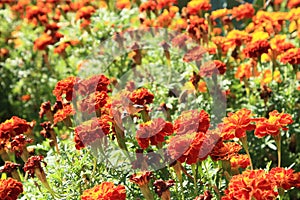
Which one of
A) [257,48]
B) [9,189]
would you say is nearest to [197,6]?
[257,48]

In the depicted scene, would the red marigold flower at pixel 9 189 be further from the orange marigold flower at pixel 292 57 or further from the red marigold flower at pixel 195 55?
the orange marigold flower at pixel 292 57

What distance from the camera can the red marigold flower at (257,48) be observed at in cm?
254

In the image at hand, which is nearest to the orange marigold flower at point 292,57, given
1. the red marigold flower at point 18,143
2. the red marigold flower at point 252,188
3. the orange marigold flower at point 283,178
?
the orange marigold flower at point 283,178

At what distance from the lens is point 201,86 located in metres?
2.85

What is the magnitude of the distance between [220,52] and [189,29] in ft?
0.65

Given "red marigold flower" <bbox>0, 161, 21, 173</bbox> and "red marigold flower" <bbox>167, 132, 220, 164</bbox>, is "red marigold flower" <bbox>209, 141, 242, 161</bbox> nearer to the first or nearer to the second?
"red marigold flower" <bbox>167, 132, 220, 164</bbox>

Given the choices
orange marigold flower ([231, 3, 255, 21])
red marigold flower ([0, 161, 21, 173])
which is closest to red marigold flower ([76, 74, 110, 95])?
red marigold flower ([0, 161, 21, 173])

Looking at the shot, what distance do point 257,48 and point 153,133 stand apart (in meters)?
0.93

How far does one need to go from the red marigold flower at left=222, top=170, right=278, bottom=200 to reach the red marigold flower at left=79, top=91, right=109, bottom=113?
618 millimetres

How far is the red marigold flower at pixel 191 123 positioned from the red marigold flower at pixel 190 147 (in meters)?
0.06

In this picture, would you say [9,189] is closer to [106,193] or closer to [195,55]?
[106,193]

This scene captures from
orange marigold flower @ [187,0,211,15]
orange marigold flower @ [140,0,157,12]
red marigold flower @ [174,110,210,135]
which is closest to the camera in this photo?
red marigold flower @ [174,110,210,135]

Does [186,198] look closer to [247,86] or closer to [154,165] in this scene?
[154,165]

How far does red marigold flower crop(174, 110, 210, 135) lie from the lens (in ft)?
5.97
